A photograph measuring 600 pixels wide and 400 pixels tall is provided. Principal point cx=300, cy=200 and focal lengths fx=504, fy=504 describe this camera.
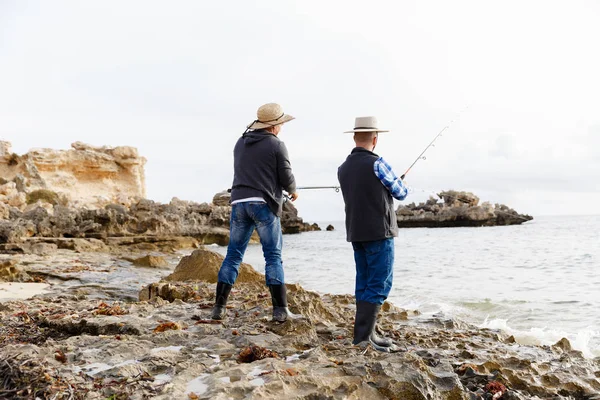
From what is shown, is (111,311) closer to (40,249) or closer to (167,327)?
(167,327)

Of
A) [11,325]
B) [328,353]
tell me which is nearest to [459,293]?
[328,353]

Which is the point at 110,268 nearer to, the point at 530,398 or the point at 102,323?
the point at 102,323

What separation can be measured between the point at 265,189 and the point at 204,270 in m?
5.50

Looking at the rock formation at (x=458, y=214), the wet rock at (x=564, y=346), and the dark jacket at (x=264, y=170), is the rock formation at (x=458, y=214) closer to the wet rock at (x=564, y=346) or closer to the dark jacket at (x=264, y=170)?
the wet rock at (x=564, y=346)

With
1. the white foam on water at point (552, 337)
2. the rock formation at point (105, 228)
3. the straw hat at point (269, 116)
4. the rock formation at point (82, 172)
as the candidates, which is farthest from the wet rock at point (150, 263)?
the rock formation at point (82, 172)

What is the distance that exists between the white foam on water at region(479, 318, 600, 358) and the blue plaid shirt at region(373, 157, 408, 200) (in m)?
3.36

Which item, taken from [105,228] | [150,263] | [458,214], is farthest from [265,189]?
[458,214]

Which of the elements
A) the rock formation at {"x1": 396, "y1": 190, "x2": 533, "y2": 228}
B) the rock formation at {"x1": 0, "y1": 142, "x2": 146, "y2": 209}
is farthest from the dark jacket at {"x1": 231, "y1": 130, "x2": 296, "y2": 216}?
the rock formation at {"x1": 396, "y1": 190, "x2": 533, "y2": 228}

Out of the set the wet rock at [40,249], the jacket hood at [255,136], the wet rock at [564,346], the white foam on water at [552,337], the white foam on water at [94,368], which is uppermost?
the jacket hood at [255,136]

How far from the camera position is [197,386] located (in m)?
2.86

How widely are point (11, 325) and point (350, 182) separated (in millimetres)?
3729

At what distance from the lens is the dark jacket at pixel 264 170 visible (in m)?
4.99

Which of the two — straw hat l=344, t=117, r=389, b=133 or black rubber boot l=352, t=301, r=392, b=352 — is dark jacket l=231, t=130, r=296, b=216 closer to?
straw hat l=344, t=117, r=389, b=133

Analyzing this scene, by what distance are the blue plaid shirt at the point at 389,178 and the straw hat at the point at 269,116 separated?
4.09ft
